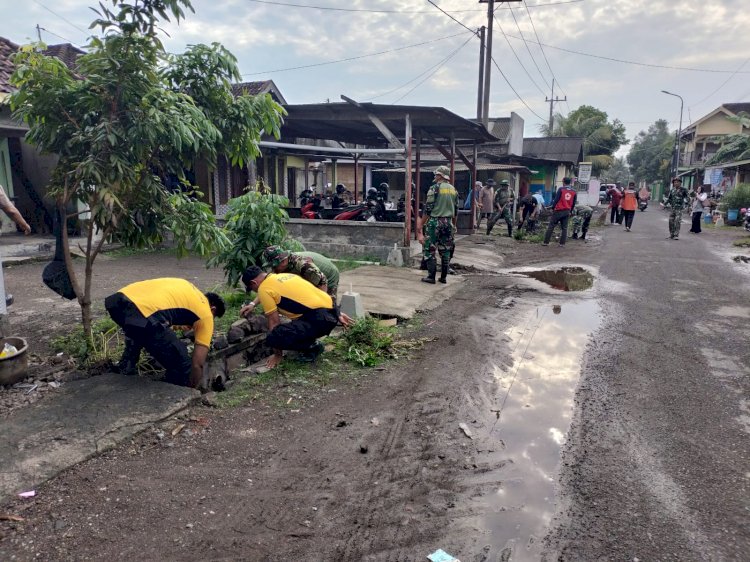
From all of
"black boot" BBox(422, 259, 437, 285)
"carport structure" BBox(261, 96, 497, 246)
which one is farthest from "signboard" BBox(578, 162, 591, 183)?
"black boot" BBox(422, 259, 437, 285)

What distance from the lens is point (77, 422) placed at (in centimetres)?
387

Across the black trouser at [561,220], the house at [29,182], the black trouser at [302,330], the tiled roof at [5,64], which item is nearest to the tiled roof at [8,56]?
the tiled roof at [5,64]

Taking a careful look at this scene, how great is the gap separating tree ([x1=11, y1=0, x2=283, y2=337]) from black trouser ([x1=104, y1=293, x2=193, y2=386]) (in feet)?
2.32

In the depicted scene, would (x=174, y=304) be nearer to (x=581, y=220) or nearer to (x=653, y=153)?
(x=581, y=220)

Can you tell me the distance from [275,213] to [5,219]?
9118 millimetres

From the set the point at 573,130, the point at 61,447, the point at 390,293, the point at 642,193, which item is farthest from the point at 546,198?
the point at 61,447

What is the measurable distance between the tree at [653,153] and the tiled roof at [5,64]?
5542 cm

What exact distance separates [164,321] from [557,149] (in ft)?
116

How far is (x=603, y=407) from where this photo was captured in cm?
443

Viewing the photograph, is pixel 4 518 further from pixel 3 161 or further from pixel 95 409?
pixel 3 161

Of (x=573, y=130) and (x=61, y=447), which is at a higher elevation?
(x=573, y=130)

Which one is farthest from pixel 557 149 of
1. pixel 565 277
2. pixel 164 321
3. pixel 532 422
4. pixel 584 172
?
pixel 164 321

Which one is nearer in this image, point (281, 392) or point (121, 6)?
point (121, 6)

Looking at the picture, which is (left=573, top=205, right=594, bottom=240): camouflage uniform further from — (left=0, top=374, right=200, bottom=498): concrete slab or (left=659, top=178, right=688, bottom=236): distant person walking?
(left=0, top=374, right=200, bottom=498): concrete slab
